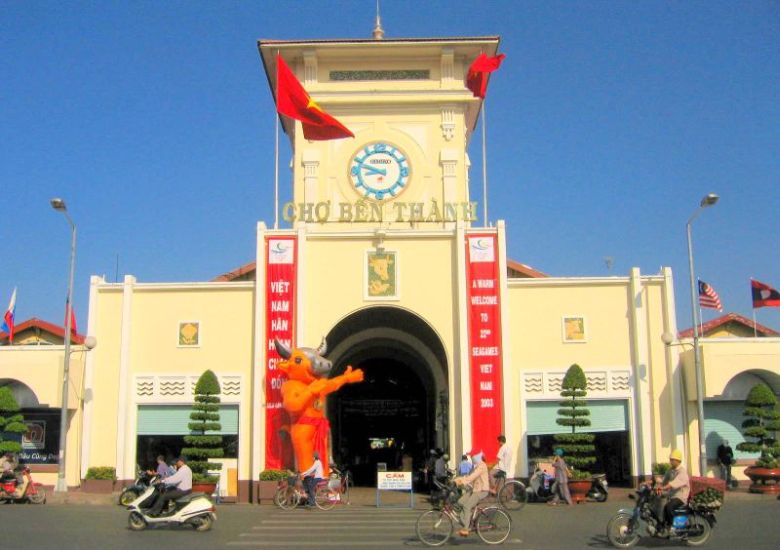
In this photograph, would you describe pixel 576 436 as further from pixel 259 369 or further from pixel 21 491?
pixel 21 491

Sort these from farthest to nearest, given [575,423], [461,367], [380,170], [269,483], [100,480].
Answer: [380,170], [461,367], [100,480], [575,423], [269,483]

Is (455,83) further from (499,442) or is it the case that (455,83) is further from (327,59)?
(499,442)

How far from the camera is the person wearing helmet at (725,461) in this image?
85.3 ft

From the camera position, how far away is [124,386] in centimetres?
2628

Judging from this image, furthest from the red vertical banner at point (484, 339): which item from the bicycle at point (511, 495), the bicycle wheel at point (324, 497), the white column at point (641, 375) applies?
the bicycle wheel at point (324, 497)

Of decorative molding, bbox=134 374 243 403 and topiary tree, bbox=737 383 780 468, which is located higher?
decorative molding, bbox=134 374 243 403

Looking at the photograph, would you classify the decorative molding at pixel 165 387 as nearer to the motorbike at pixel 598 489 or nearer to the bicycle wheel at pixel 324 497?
the bicycle wheel at pixel 324 497

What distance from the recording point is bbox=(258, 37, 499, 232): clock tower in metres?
30.4

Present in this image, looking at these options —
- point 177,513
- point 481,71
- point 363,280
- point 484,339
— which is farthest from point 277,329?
point 481,71

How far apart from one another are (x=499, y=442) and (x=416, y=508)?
338cm

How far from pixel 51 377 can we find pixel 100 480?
3750 mm

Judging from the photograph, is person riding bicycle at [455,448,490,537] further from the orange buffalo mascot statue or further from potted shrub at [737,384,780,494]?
potted shrub at [737,384,780,494]

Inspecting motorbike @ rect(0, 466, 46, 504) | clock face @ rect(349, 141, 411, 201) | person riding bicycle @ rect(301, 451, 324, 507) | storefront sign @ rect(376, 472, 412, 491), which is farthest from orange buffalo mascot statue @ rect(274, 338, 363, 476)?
clock face @ rect(349, 141, 411, 201)

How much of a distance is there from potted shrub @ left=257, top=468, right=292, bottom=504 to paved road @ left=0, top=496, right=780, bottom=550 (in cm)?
161
